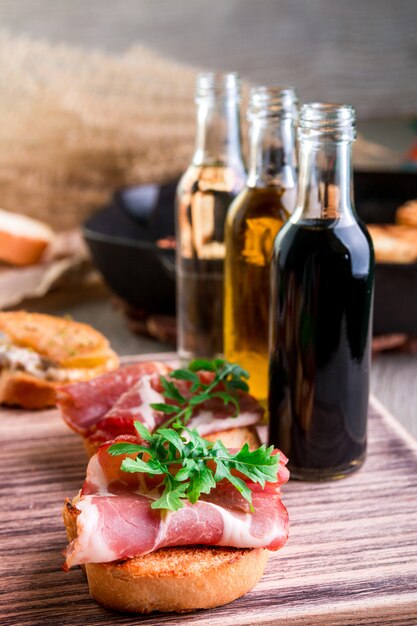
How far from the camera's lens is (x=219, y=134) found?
1.40 m

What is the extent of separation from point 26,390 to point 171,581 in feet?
1.98

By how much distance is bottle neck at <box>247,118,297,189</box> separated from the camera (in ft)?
4.03

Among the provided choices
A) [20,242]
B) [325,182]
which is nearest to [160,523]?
[325,182]

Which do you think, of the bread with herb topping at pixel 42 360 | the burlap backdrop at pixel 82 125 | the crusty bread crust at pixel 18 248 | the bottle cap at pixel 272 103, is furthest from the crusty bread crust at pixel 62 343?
the burlap backdrop at pixel 82 125

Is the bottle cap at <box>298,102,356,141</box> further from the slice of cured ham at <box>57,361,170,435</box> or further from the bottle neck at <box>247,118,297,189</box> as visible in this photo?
the slice of cured ham at <box>57,361,170,435</box>

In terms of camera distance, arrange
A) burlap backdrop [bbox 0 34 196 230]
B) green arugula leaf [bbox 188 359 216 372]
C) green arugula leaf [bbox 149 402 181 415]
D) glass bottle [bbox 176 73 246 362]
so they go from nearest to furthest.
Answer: green arugula leaf [bbox 149 402 181 415], green arugula leaf [bbox 188 359 216 372], glass bottle [bbox 176 73 246 362], burlap backdrop [bbox 0 34 196 230]

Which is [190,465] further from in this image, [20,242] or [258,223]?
[20,242]

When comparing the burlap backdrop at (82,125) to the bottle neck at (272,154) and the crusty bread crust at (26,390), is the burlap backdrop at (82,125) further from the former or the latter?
the bottle neck at (272,154)

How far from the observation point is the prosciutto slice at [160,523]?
0.87 metres

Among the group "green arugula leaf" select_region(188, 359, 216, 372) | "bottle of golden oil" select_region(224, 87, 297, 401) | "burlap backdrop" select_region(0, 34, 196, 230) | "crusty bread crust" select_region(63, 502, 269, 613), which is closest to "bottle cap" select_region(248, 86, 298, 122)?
"bottle of golden oil" select_region(224, 87, 297, 401)

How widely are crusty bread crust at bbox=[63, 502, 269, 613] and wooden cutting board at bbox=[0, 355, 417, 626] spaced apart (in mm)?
13

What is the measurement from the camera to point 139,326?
6.52ft

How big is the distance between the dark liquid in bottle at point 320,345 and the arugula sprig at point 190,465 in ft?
0.59

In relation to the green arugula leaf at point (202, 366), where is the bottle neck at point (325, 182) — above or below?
above
